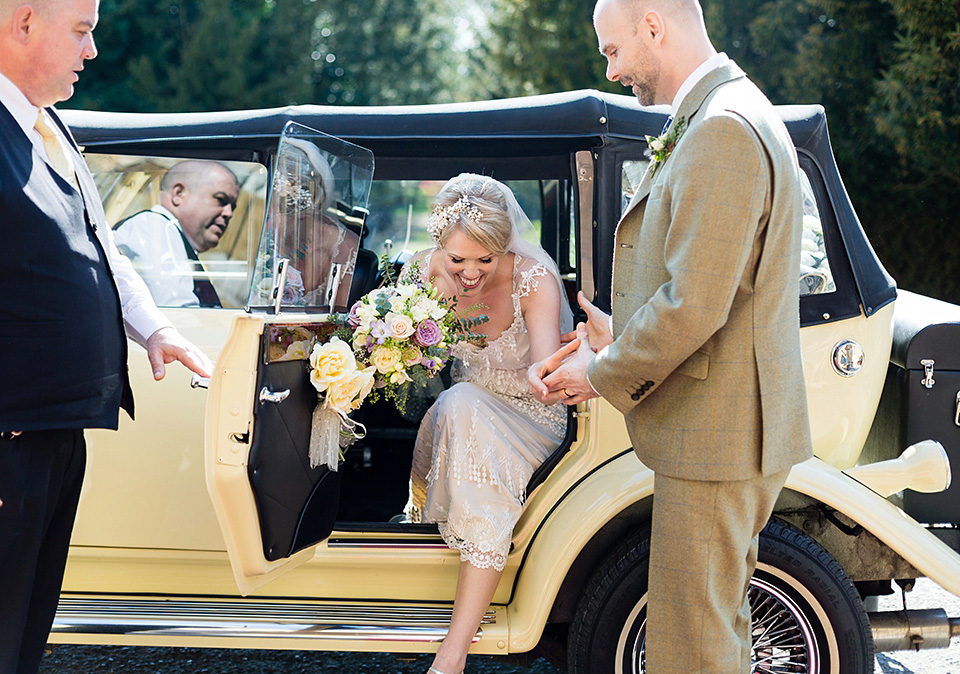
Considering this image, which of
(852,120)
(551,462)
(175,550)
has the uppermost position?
(852,120)

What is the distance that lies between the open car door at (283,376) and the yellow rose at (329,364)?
61mm

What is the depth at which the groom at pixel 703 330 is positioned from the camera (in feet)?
6.47

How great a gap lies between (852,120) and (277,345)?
782cm

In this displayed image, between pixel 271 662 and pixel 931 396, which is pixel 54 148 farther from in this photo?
pixel 931 396

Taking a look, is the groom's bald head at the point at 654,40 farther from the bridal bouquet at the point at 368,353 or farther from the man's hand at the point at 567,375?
the bridal bouquet at the point at 368,353

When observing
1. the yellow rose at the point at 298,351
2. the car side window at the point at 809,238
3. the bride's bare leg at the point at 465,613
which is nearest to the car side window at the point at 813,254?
the car side window at the point at 809,238

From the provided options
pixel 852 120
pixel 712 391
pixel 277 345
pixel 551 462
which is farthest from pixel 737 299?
pixel 852 120

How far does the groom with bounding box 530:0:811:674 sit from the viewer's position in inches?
77.6

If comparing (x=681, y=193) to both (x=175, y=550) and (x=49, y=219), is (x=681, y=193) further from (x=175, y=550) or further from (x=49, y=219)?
(x=175, y=550)

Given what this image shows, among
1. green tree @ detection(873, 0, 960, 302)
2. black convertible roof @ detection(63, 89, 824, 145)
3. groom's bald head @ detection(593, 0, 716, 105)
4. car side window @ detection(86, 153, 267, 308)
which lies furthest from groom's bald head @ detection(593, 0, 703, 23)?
green tree @ detection(873, 0, 960, 302)

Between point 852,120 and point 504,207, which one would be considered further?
point 852,120

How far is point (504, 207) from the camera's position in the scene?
327 cm

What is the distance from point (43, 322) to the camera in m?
2.08

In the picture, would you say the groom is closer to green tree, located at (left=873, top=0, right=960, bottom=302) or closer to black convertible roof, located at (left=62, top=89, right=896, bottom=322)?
black convertible roof, located at (left=62, top=89, right=896, bottom=322)
